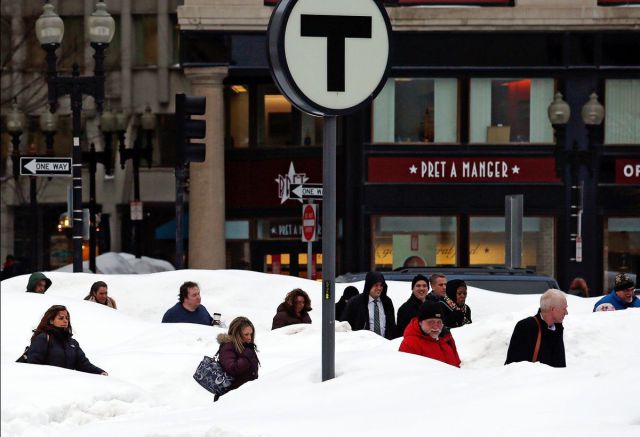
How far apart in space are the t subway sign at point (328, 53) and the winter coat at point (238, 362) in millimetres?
5975

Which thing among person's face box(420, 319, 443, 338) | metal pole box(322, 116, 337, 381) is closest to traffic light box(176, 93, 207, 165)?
person's face box(420, 319, 443, 338)

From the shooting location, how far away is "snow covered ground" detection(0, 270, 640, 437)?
5.50 metres

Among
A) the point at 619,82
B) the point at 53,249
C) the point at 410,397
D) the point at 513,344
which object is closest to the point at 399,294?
the point at 513,344

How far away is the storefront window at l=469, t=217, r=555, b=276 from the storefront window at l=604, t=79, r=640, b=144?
9.30 ft

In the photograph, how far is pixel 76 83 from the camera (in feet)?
86.5

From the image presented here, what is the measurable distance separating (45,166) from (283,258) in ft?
59.4

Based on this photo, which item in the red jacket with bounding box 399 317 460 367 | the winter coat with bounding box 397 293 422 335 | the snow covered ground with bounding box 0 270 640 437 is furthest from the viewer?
the winter coat with bounding box 397 293 422 335

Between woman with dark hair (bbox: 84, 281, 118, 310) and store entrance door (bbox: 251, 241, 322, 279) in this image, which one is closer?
woman with dark hair (bbox: 84, 281, 118, 310)

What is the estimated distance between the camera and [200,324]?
18.5m

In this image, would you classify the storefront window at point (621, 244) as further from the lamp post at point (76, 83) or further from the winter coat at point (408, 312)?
the winter coat at point (408, 312)

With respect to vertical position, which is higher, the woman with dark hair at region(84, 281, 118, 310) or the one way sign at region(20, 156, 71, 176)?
the one way sign at region(20, 156, 71, 176)

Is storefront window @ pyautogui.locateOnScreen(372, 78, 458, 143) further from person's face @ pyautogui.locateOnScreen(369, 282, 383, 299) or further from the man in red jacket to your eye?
the man in red jacket

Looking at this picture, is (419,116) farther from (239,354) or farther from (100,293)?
(239,354)

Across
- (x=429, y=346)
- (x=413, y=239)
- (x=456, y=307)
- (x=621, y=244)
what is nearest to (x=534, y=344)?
(x=429, y=346)
